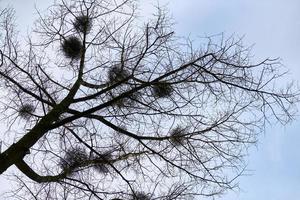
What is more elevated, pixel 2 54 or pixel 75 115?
pixel 2 54

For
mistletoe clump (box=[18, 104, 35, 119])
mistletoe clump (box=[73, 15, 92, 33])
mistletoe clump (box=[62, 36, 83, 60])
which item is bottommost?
mistletoe clump (box=[18, 104, 35, 119])

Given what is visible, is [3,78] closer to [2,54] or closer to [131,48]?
[2,54]

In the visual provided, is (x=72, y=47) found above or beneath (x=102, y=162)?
above

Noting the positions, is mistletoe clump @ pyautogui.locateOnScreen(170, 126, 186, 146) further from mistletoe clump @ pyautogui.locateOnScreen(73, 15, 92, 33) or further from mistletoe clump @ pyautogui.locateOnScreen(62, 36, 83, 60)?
mistletoe clump @ pyautogui.locateOnScreen(73, 15, 92, 33)

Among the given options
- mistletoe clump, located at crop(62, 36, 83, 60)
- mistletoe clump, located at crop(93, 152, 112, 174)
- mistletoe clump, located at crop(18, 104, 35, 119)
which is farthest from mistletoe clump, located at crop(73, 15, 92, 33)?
mistletoe clump, located at crop(93, 152, 112, 174)

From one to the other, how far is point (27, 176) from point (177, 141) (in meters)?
1.94

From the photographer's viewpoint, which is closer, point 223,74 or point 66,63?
point 223,74

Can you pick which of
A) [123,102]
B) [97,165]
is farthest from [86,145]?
[123,102]

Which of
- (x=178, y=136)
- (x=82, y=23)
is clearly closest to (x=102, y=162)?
(x=178, y=136)

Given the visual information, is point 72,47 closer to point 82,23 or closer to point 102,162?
point 82,23

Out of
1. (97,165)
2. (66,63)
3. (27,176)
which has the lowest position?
(27,176)

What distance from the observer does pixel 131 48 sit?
679 cm

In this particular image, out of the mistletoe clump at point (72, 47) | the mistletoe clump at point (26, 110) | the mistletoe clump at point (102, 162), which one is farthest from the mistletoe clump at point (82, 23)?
the mistletoe clump at point (102, 162)

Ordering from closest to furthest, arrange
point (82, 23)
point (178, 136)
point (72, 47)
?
point (178, 136) → point (82, 23) → point (72, 47)
